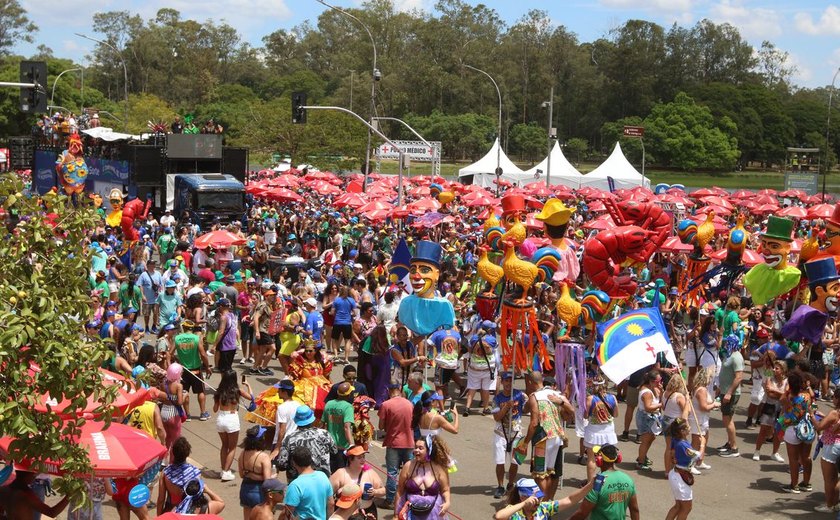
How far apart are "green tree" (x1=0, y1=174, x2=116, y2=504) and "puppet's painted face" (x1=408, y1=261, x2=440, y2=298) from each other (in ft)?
21.0

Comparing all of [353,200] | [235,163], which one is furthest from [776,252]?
[235,163]

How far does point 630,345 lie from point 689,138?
7072 cm

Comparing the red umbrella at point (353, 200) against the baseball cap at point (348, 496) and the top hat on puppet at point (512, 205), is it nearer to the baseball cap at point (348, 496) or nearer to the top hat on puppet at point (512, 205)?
the top hat on puppet at point (512, 205)

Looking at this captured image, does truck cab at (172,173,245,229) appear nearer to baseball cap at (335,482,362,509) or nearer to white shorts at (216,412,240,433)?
white shorts at (216,412,240,433)

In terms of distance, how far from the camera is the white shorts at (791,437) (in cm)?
1048

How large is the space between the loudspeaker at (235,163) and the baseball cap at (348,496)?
93.9ft

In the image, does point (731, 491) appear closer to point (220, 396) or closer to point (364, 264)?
point (220, 396)

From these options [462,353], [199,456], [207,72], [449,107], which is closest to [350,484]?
[199,456]

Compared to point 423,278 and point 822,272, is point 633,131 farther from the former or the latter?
point 423,278

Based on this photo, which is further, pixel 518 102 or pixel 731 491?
pixel 518 102

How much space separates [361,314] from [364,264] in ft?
17.3

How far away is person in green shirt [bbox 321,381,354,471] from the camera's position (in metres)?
9.34

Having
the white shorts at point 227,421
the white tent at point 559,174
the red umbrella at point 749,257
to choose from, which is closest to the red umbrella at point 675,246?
the red umbrella at point 749,257

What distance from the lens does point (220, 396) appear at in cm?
988
